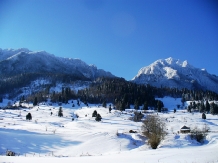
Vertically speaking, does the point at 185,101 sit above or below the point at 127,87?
below

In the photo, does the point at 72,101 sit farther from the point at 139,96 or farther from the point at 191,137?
the point at 191,137

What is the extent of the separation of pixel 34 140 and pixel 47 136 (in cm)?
348

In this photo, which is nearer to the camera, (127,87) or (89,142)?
(89,142)

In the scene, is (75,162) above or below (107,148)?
above

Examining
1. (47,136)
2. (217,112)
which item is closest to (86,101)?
(217,112)

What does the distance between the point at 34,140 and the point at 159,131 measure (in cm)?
2099

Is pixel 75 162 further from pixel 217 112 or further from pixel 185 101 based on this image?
pixel 185 101

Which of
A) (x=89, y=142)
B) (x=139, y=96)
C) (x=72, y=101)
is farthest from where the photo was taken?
(x=139, y=96)

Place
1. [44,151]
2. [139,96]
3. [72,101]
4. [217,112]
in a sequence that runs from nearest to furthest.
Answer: [44,151] → [217,112] → [72,101] → [139,96]

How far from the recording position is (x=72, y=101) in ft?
527

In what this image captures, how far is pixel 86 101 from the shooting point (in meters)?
161

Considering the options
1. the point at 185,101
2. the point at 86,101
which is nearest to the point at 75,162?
the point at 86,101

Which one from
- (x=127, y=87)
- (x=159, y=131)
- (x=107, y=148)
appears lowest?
(x=107, y=148)

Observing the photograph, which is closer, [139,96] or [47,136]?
[47,136]
